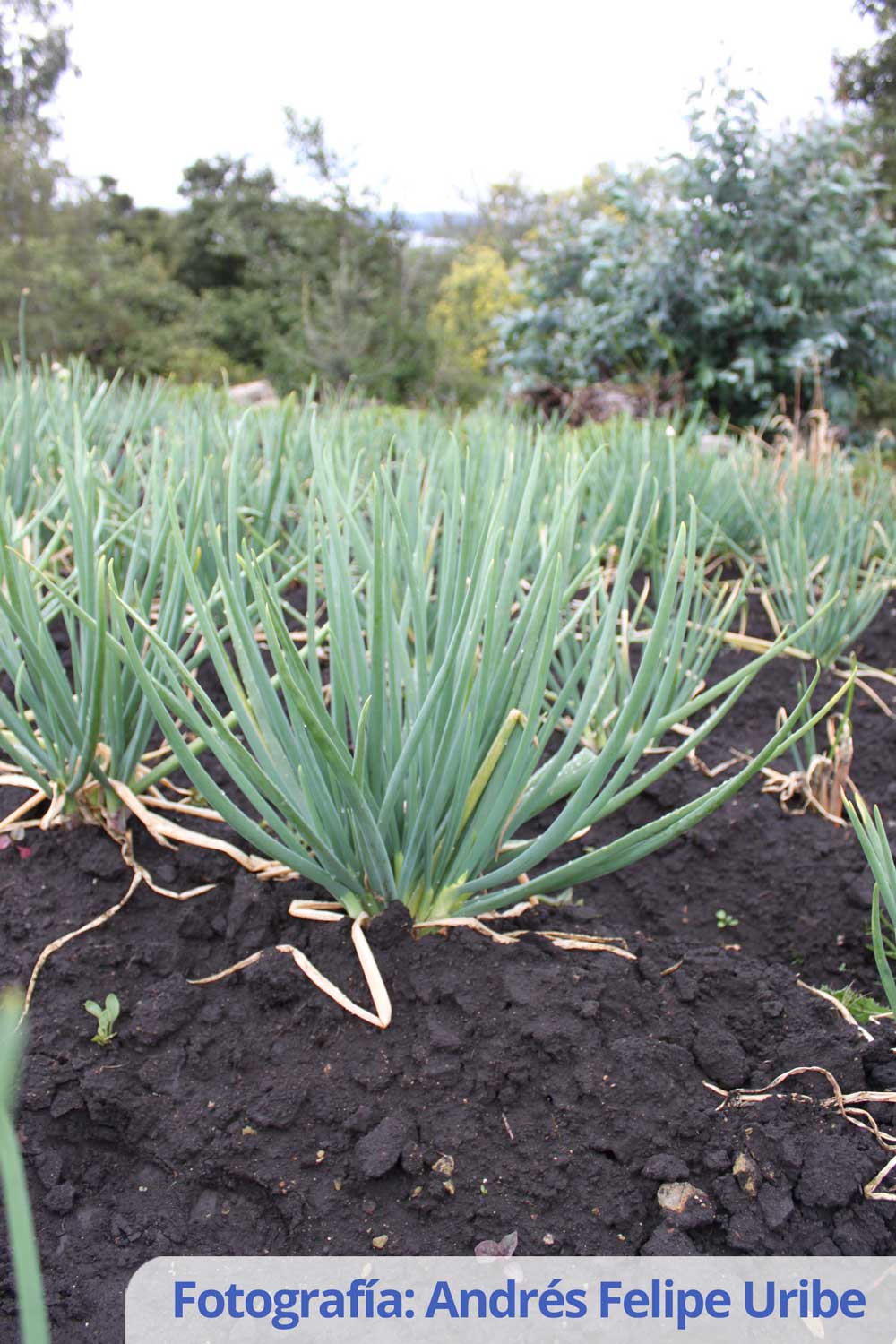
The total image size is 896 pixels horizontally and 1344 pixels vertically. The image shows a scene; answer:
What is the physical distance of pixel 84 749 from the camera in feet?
3.91

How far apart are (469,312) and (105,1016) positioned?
21994 mm

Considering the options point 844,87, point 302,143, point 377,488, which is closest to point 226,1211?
point 377,488

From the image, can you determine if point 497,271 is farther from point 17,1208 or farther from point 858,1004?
point 17,1208

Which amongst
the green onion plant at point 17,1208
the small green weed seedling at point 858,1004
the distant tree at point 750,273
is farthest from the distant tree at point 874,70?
the green onion plant at point 17,1208

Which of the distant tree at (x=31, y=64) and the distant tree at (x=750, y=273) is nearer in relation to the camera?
the distant tree at (x=750, y=273)

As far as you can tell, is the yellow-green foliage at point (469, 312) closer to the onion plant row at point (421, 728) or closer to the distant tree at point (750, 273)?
the distant tree at point (750, 273)

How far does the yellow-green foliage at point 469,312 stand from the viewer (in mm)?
15492

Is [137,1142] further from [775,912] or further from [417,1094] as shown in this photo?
[775,912]

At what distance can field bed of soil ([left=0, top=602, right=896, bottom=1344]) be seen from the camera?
88 cm

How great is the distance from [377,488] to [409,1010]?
0.56 metres
